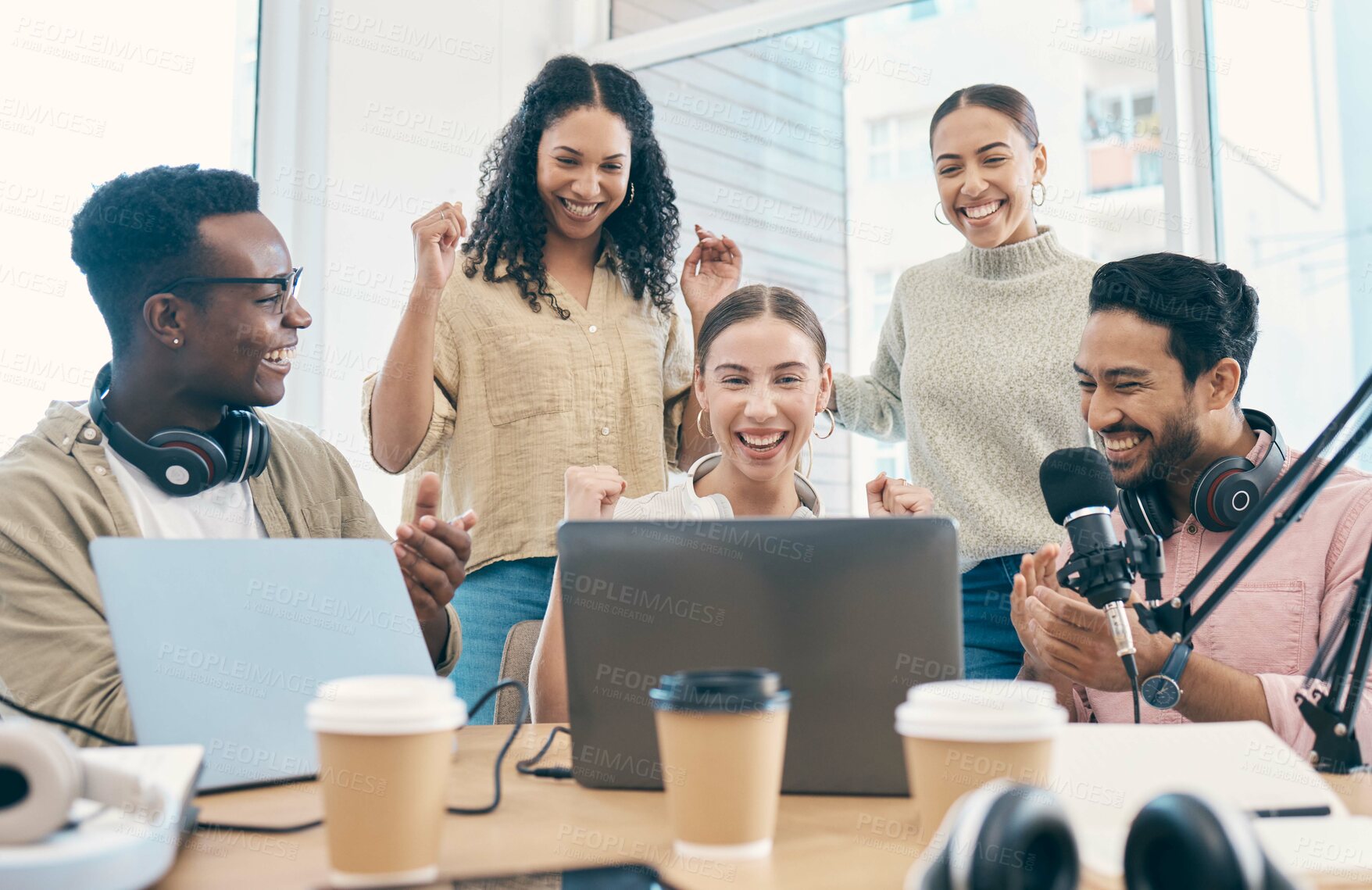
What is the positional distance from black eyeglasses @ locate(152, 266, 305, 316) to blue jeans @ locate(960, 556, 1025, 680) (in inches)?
51.1

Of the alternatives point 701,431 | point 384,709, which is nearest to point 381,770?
point 384,709

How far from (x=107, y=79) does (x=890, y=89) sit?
204cm

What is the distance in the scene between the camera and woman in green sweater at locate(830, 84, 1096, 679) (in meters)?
2.27

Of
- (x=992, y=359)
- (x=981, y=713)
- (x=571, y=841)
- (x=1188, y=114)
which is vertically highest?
(x=1188, y=114)

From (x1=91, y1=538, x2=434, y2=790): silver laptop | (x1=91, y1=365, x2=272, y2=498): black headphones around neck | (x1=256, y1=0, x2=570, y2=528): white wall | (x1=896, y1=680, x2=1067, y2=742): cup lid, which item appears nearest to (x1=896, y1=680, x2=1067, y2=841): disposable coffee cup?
(x1=896, y1=680, x2=1067, y2=742): cup lid

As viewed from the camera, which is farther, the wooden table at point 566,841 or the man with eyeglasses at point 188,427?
the man with eyeglasses at point 188,427

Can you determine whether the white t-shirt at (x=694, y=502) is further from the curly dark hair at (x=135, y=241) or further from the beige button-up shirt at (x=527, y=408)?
the curly dark hair at (x=135, y=241)

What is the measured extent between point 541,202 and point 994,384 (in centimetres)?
100

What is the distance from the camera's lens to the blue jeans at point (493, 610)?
7.62ft

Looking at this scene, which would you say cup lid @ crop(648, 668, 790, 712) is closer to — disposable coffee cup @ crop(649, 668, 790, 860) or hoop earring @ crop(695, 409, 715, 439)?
disposable coffee cup @ crop(649, 668, 790, 860)

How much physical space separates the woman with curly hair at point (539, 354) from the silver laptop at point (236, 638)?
1.10 meters

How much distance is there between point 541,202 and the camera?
8.16 ft

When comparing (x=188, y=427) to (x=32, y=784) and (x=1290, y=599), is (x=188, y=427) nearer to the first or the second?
(x=32, y=784)

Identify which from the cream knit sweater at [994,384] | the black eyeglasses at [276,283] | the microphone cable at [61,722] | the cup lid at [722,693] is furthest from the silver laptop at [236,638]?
the cream knit sweater at [994,384]
